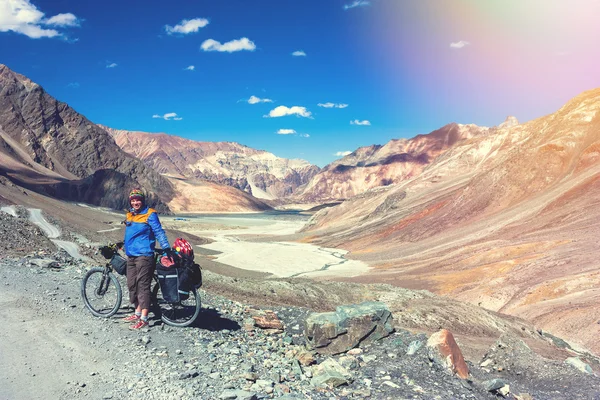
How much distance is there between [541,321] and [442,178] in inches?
2274

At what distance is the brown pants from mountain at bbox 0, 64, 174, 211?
473 feet

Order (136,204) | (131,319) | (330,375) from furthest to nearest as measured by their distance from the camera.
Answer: (131,319) < (136,204) < (330,375)

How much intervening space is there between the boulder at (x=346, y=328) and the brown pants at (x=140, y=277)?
3301mm

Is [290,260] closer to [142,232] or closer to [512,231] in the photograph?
[512,231]

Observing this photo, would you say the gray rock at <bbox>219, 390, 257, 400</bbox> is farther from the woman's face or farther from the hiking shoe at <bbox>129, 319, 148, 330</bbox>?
the woman's face

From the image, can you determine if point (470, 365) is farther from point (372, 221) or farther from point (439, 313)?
point (372, 221)

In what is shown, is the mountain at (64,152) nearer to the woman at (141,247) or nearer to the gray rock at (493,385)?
the woman at (141,247)

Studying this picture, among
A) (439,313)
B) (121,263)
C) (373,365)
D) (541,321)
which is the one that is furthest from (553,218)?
(121,263)

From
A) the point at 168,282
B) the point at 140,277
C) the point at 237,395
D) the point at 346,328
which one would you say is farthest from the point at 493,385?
the point at 140,277

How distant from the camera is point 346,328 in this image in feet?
29.6

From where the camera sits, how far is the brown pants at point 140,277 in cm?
795

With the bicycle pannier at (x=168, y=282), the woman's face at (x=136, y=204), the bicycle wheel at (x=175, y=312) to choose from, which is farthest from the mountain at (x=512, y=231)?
the woman's face at (x=136, y=204)

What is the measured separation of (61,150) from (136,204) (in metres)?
202

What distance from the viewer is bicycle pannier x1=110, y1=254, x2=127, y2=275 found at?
27.8 ft
